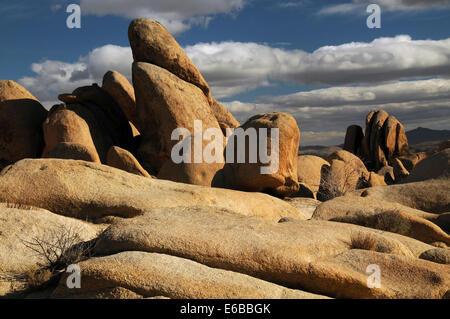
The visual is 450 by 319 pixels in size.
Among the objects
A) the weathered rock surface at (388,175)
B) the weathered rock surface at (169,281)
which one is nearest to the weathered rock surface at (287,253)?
the weathered rock surface at (169,281)

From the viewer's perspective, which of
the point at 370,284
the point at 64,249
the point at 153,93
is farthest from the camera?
the point at 153,93

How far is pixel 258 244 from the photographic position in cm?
573

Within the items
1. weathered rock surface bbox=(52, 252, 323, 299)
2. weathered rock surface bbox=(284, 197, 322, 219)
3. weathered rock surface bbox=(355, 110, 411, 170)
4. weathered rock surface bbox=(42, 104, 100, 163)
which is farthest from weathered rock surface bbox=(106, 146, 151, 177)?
weathered rock surface bbox=(355, 110, 411, 170)

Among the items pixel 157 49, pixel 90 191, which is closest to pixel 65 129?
pixel 157 49

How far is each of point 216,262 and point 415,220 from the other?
5.63 m

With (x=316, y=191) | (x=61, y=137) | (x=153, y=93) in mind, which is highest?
(x=153, y=93)

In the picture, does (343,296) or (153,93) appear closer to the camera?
(343,296)

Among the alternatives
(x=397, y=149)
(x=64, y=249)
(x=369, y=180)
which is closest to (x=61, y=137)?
(x=64, y=249)

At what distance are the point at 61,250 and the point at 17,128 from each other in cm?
1546

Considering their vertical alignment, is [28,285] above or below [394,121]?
below

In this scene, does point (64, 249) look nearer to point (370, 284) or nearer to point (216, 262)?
point (216, 262)

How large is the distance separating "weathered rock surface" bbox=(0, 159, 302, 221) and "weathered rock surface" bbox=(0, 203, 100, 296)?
0.80 m

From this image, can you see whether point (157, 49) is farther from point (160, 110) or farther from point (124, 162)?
point (124, 162)

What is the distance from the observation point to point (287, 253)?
5.61 m
